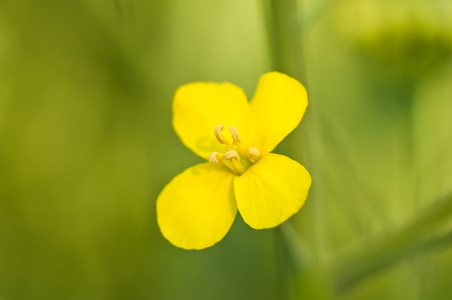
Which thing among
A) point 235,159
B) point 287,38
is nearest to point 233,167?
point 235,159

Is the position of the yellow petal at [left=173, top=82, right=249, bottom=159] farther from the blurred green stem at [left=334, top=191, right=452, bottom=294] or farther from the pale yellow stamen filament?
the blurred green stem at [left=334, top=191, right=452, bottom=294]

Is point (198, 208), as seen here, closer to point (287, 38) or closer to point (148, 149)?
point (287, 38)

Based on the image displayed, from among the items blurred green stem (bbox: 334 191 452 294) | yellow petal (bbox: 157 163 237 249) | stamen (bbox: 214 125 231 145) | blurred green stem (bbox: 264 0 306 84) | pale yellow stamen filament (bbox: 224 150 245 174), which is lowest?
blurred green stem (bbox: 334 191 452 294)

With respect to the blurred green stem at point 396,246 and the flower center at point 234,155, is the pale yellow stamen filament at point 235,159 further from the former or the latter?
the blurred green stem at point 396,246

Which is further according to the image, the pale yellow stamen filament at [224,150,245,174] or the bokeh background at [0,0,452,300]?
the bokeh background at [0,0,452,300]

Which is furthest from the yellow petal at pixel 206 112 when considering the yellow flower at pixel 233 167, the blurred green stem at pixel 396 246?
the blurred green stem at pixel 396 246

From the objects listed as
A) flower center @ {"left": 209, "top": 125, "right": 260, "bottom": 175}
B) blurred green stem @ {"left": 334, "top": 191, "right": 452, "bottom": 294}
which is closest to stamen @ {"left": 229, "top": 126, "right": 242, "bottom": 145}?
flower center @ {"left": 209, "top": 125, "right": 260, "bottom": 175}

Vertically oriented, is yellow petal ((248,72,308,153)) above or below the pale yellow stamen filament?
above

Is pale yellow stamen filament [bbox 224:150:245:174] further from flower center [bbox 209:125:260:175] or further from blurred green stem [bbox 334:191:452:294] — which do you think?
blurred green stem [bbox 334:191:452:294]
